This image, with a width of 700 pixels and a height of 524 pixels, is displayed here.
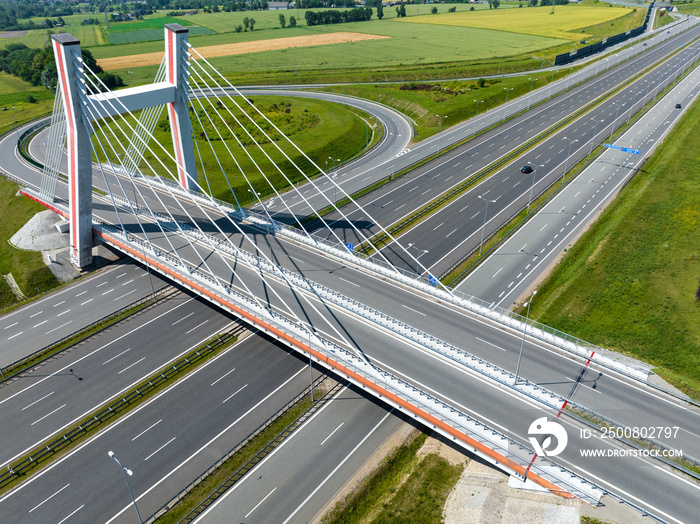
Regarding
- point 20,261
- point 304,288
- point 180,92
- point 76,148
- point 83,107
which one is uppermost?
point 83,107

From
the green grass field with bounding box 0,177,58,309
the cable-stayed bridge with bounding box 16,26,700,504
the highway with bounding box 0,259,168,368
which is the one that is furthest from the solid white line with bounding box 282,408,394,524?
the green grass field with bounding box 0,177,58,309

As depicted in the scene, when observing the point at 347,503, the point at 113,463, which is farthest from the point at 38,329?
the point at 347,503

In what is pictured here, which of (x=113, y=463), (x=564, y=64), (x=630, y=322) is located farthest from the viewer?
(x=564, y=64)

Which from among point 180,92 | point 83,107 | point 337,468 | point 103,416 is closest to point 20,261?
point 83,107

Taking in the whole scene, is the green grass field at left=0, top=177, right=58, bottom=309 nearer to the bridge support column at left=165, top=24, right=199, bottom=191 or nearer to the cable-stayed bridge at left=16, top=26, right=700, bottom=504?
the cable-stayed bridge at left=16, top=26, right=700, bottom=504

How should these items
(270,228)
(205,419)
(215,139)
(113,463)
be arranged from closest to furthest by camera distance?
(113,463), (205,419), (270,228), (215,139)

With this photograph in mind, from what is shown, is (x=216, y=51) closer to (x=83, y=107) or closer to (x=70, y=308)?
(x=83, y=107)

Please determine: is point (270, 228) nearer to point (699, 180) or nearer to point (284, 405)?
point (284, 405)
